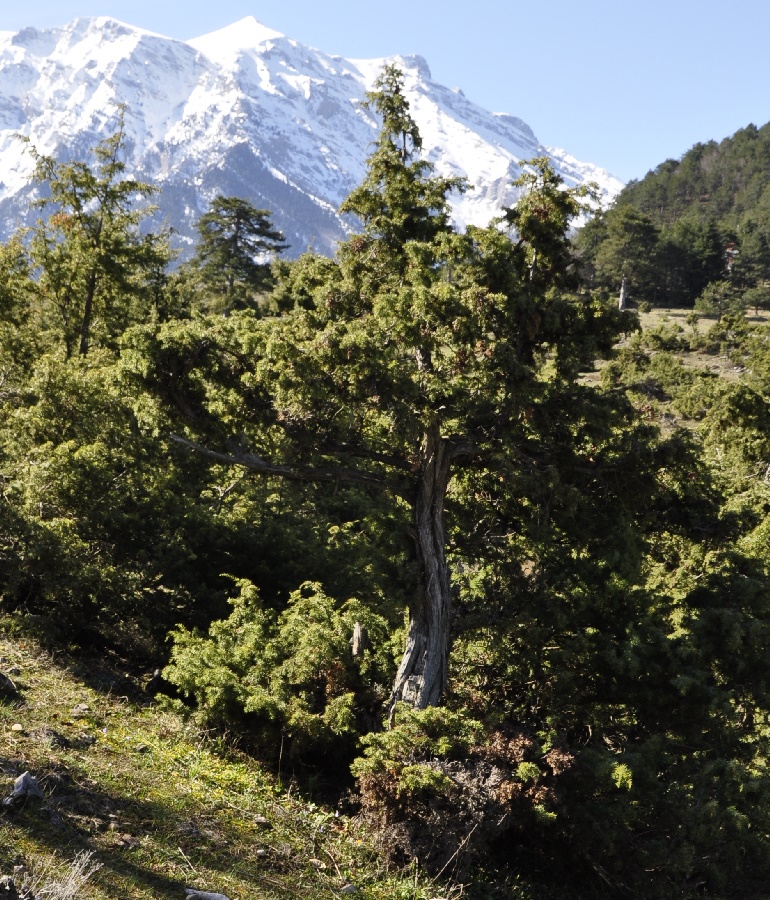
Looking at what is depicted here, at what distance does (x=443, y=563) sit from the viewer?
10031 mm

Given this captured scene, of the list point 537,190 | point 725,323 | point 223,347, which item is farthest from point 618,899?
point 725,323

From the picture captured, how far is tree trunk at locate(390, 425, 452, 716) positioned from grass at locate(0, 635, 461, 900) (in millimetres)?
2003

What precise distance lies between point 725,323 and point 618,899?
42.3 m

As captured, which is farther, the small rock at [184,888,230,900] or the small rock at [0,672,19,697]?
the small rock at [0,672,19,697]

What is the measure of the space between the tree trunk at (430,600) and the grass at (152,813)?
6.57 feet

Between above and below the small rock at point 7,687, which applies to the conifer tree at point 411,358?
above

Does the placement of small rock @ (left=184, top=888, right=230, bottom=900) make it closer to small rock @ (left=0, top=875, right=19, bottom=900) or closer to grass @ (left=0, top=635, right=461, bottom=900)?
grass @ (left=0, top=635, right=461, bottom=900)

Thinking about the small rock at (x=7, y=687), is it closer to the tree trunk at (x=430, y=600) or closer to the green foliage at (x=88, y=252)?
the tree trunk at (x=430, y=600)

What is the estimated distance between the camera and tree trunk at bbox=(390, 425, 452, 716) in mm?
9609

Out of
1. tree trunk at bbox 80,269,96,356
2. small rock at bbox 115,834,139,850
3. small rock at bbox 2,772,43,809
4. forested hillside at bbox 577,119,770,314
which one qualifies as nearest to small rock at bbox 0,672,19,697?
small rock at bbox 2,772,43,809

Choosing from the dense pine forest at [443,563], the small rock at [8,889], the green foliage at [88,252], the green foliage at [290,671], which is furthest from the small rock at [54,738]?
the green foliage at [88,252]

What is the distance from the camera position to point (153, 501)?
12047 millimetres

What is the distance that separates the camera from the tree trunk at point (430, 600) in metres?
9.61

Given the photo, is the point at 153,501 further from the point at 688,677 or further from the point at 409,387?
the point at 688,677
